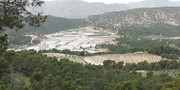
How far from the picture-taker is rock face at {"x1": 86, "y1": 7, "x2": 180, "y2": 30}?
502 ft

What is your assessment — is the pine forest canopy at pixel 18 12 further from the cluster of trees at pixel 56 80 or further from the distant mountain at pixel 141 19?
the distant mountain at pixel 141 19

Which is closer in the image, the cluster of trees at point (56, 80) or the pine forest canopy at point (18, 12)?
the pine forest canopy at point (18, 12)

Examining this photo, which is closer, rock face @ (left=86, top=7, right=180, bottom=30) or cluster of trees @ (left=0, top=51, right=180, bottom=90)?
cluster of trees @ (left=0, top=51, right=180, bottom=90)

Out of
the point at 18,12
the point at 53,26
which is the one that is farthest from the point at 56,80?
the point at 53,26

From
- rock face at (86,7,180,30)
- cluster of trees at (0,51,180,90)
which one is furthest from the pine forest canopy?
rock face at (86,7,180,30)

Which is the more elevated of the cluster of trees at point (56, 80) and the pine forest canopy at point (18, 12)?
the pine forest canopy at point (18, 12)

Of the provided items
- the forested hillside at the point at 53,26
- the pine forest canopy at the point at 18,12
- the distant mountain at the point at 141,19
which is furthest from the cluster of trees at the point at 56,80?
the distant mountain at the point at 141,19

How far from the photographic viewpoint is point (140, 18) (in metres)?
163

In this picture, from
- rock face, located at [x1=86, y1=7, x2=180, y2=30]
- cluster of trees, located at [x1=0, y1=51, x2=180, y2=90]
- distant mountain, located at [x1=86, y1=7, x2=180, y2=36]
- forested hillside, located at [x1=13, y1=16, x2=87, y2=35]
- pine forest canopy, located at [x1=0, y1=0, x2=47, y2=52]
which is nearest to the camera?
pine forest canopy, located at [x1=0, y1=0, x2=47, y2=52]

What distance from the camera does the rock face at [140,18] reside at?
6029 inches

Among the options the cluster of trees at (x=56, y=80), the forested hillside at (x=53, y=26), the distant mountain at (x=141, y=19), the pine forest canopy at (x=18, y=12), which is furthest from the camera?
the distant mountain at (x=141, y=19)

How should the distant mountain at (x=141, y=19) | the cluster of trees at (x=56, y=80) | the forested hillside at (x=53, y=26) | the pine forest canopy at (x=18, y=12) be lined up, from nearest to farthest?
the pine forest canopy at (x=18, y=12) → the cluster of trees at (x=56, y=80) → the forested hillside at (x=53, y=26) → the distant mountain at (x=141, y=19)

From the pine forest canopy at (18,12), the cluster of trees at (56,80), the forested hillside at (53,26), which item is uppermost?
the pine forest canopy at (18,12)

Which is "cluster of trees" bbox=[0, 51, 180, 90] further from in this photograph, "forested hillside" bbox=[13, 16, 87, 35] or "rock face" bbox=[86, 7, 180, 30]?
"rock face" bbox=[86, 7, 180, 30]
